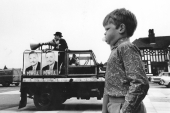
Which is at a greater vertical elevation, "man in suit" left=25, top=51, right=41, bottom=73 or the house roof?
the house roof

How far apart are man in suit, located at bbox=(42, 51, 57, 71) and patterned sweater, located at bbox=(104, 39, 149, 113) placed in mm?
6947

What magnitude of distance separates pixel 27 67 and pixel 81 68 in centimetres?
203

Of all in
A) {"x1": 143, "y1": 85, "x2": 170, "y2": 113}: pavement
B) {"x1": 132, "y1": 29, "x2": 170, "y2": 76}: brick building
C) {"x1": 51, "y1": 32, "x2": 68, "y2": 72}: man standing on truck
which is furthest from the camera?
{"x1": 132, "y1": 29, "x2": 170, "y2": 76}: brick building

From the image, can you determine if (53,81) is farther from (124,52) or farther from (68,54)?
(124,52)

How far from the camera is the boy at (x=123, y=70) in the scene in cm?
158

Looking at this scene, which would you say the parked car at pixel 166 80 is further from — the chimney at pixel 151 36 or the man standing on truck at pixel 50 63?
the chimney at pixel 151 36

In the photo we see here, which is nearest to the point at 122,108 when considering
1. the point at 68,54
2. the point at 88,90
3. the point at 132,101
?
the point at 132,101

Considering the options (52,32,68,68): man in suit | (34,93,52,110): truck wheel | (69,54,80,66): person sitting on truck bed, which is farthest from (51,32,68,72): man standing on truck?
(34,93,52,110): truck wheel

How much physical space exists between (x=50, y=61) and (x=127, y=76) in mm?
7154

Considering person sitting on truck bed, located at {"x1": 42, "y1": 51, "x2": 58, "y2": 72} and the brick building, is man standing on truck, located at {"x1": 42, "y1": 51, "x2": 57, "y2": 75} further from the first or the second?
the brick building

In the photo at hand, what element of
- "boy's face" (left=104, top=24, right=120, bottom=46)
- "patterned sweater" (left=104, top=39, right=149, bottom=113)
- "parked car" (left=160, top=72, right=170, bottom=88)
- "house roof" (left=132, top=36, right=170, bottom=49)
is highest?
"house roof" (left=132, top=36, right=170, bottom=49)

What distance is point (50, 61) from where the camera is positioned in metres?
8.64

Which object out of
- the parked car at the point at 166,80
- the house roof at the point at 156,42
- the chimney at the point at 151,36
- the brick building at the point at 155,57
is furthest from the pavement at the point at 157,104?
the chimney at the point at 151,36

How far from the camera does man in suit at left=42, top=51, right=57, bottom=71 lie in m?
8.63
